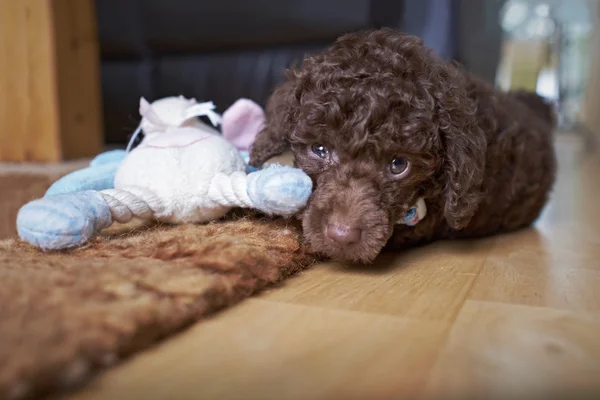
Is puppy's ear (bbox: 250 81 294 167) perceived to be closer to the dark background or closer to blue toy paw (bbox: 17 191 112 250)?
blue toy paw (bbox: 17 191 112 250)

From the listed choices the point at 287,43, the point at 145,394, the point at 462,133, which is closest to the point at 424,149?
the point at 462,133

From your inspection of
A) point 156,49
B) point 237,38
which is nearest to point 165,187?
point 237,38

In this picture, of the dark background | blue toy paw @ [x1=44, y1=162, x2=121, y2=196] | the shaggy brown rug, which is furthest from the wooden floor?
the dark background

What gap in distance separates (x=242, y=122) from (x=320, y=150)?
1.83 feet

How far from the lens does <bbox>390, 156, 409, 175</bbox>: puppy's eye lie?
4.64 feet

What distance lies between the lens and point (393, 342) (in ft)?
3.17

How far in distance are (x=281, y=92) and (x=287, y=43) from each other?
2190 millimetres

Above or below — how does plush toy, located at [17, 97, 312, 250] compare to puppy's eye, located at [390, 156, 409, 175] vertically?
below

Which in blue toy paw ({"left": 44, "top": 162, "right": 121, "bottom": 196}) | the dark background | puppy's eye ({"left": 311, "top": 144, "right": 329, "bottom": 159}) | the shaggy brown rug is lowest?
the shaggy brown rug

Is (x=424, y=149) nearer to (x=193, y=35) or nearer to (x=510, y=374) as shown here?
(x=510, y=374)

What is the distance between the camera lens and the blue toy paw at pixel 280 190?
1.38m

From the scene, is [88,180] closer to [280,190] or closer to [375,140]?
[280,190]

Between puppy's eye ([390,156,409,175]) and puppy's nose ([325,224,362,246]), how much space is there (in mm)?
193

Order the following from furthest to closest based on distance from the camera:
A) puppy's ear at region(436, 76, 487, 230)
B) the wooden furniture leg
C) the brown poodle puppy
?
the wooden furniture leg, puppy's ear at region(436, 76, 487, 230), the brown poodle puppy
